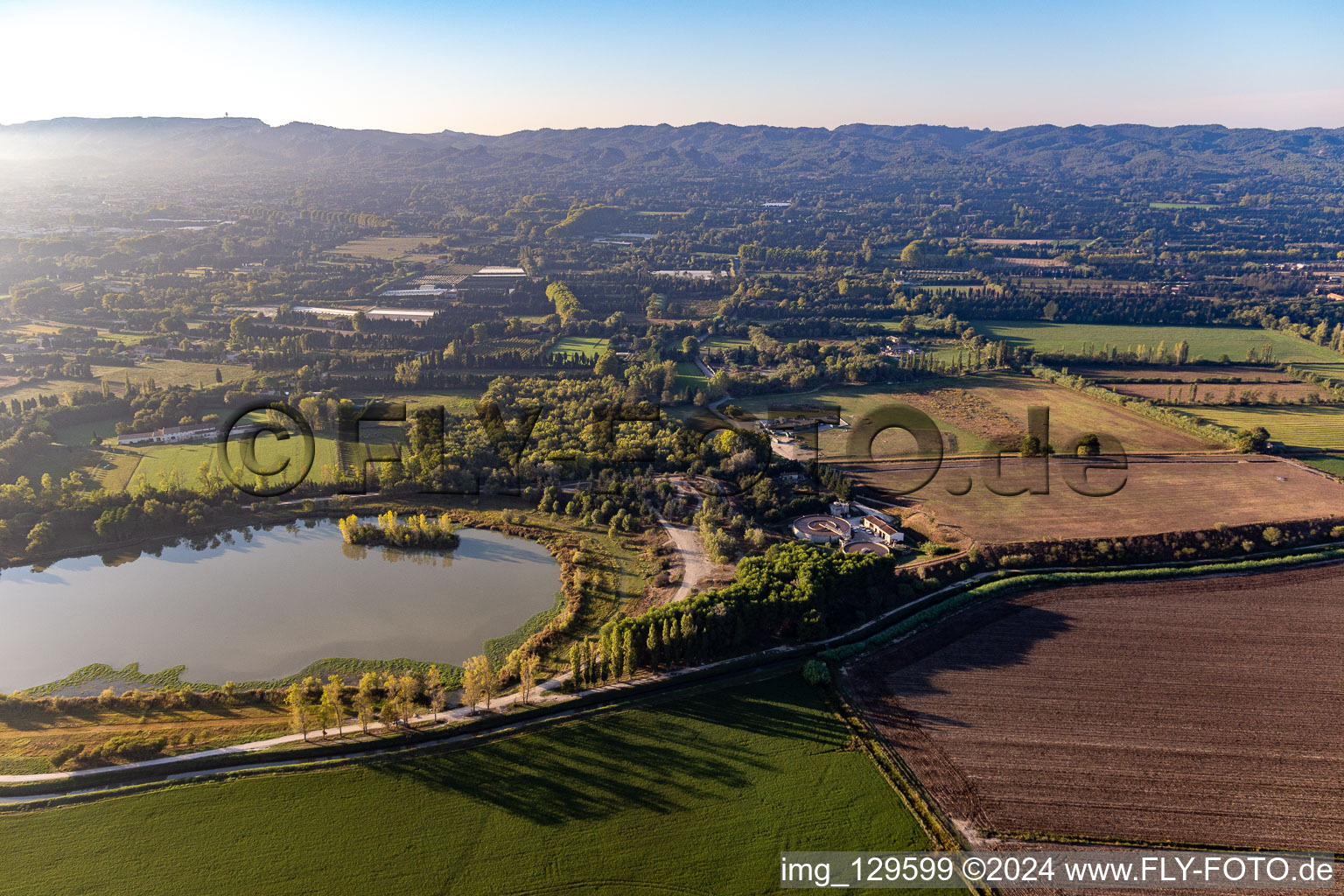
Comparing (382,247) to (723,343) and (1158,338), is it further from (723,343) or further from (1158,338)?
(1158,338)

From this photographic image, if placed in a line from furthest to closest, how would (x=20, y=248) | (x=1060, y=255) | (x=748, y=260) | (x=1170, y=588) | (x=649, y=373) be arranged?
(x=1060, y=255)
(x=748, y=260)
(x=20, y=248)
(x=649, y=373)
(x=1170, y=588)

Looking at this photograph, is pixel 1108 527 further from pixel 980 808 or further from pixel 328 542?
pixel 328 542

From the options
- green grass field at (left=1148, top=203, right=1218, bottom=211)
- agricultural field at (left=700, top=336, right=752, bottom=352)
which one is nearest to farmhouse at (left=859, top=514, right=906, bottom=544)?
agricultural field at (left=700, top=336, right=752, bottom=352)

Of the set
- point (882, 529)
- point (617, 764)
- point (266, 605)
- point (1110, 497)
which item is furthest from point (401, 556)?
point (1110, 497)

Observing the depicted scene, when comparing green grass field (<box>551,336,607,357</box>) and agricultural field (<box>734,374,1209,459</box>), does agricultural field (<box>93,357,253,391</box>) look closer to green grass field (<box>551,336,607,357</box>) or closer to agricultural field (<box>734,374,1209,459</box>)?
green grass field (<box>551,336,607,357</box>)

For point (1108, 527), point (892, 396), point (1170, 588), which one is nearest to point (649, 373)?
A: point (892, 396)

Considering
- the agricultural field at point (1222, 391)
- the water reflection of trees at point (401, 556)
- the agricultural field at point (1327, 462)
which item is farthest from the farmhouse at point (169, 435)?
the agricultural field at point (1327, 462)
